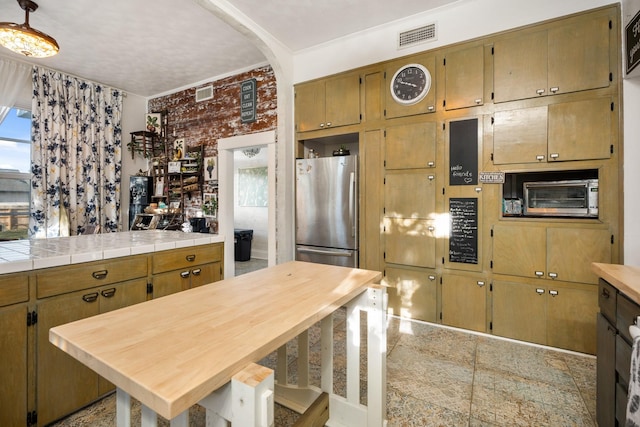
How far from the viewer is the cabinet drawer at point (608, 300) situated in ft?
4.46

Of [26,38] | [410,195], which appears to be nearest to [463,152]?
[410,195]

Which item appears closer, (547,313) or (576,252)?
(576,252)

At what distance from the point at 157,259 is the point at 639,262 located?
11.9ft

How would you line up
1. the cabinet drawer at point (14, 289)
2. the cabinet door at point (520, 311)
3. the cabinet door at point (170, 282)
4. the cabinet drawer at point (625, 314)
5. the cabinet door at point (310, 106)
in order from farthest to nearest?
1. the cabinet door at point (310, 106)
2. the cabinet door at point (520, 311)
3. the cabinet door at point (170, 282)
4. the cabinet drawer at point (14, 289)
5. the cabinet drawer at point (625, 314)

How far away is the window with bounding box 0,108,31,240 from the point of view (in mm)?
4047

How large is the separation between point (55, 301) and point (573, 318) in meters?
3.73

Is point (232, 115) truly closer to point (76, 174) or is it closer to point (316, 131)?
point (316, 131)

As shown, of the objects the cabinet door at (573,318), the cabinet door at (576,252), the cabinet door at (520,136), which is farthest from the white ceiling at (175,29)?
the cabinet door at (573,318)

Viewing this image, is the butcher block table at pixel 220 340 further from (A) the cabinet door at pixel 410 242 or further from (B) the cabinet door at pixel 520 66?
(B) the cabinet door at pixel 520 66

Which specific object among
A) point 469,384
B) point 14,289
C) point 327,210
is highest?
point 327,210

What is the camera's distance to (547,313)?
8.32ft

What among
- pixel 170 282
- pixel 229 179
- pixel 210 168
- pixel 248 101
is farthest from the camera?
pixel 210 168

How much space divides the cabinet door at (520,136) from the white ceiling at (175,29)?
52.2 inches

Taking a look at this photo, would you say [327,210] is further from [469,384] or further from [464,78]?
[469,384]
